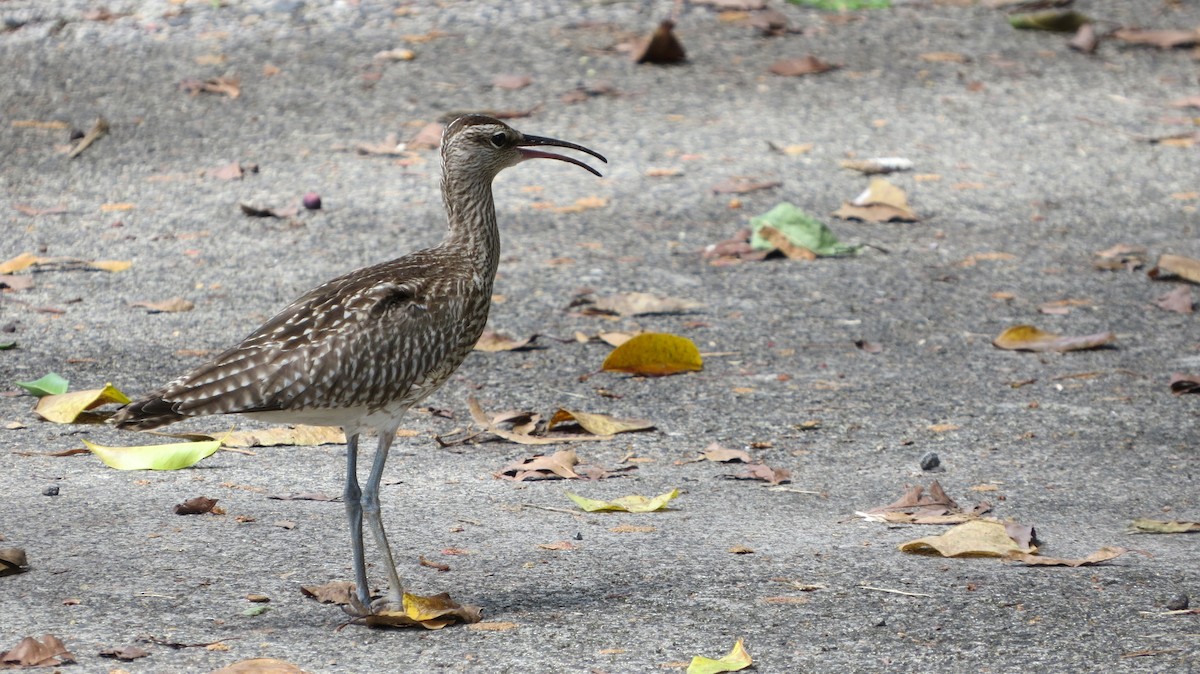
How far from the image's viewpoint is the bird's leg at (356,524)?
201 inches

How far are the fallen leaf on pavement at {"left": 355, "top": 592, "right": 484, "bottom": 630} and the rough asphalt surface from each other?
46 mm

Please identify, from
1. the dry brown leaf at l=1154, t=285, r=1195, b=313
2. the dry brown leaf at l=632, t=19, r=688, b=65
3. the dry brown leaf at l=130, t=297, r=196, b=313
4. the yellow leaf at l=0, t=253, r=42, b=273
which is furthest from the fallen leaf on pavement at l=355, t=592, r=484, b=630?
the dry brown leaf at l=632, t=19, r=688, b=65

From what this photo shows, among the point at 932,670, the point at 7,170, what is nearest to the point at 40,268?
the point at 7,170

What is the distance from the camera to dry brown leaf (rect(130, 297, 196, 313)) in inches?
338

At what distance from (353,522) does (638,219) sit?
5.22 m

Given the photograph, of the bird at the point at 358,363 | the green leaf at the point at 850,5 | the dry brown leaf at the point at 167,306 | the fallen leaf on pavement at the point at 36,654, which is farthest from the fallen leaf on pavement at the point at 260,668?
the green leaf at the point at 850,5

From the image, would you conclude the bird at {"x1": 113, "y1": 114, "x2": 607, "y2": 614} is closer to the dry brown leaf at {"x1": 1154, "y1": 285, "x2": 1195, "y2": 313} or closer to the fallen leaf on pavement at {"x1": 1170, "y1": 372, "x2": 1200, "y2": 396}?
the fallen leaf on pavement at {"x1": 1170, "y1": 372, "x2": 1200, "y2": 396}

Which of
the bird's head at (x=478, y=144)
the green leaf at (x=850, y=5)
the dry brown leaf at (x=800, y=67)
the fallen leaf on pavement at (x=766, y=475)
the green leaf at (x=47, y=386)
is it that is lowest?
the fallen leaf on pavement at (x=766, y=475)

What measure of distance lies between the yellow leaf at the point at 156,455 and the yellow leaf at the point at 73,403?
45 cm

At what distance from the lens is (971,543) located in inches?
226

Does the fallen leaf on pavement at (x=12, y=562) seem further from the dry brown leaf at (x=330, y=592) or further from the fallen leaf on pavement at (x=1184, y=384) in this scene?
the fallen leaf on pavement at (x=1184, y=384)

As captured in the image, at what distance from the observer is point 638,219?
33.5 feet

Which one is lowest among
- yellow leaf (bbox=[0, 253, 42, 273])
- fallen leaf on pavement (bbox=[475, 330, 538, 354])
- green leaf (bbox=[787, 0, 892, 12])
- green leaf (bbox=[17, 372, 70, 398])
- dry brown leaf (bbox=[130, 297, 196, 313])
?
fallen leaf on pavement (bbox=[475, 330, 538, 354])

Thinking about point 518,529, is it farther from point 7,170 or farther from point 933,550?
point 7,170
